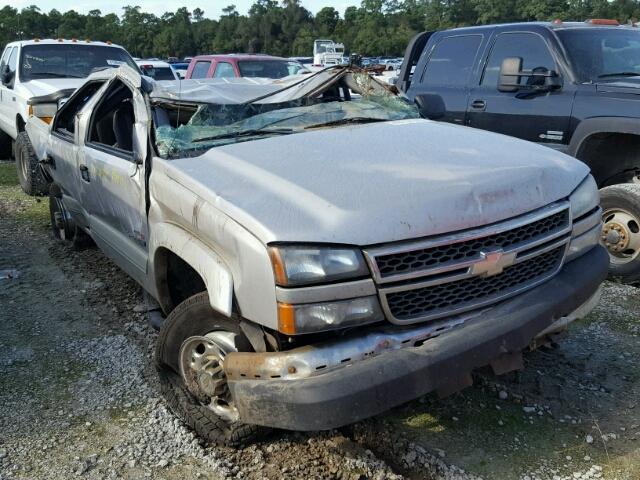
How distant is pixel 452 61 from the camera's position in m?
6.43

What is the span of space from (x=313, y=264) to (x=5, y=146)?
10.0 meters

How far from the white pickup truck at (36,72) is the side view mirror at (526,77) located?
5.07 m

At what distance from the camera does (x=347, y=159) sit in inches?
120

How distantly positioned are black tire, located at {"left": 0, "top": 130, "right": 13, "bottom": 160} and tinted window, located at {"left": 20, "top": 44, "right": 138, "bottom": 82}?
6.22ft

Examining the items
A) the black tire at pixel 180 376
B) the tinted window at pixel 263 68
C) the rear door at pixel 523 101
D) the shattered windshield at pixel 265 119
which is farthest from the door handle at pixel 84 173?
the tinted window at pixel 263 68

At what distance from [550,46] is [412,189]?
367 centimetres

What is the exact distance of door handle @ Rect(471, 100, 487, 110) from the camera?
5.99 metres

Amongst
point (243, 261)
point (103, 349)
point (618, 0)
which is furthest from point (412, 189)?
point (618, 0)

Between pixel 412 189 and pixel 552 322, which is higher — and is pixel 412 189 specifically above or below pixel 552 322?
above

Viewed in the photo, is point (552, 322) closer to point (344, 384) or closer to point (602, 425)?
point (602, 425)

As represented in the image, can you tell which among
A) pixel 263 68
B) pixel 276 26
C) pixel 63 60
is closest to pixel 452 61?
pixel 63 60

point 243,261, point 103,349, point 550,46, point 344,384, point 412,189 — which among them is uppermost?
point 550,46

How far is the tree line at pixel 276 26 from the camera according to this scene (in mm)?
72875

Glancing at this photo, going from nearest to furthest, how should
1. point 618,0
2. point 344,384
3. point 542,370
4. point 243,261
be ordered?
point 344,384, point 243,261, point 542,370, point 618,0
